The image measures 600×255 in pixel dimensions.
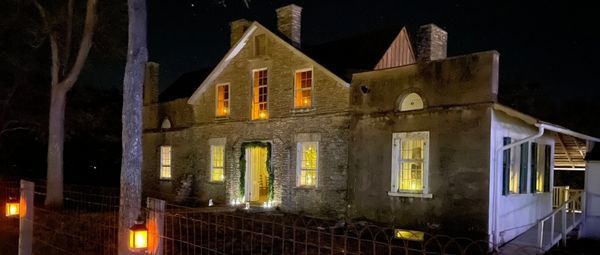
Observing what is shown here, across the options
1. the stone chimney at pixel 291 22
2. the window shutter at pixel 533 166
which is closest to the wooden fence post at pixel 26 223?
the stone chimney at pixel 291 22

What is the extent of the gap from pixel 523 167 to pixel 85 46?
613 inches

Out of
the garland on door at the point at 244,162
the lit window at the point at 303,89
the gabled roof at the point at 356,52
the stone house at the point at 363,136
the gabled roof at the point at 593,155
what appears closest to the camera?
the stone house at the point at 363,136

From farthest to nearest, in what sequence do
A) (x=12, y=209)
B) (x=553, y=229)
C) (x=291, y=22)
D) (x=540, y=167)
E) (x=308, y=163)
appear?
(x=291, y=22), (x=308, y=163), (x=540, y=167), (x=553, y=229), (x=12, y=209)

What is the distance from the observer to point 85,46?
765 inches

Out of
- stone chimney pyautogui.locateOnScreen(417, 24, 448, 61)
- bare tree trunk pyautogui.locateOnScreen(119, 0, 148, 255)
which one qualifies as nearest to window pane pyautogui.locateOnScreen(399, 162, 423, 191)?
stone chimney pyautogui.locateOnScreen(417, 24, 448, 61)

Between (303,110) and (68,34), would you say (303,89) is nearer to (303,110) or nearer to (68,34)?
(303,110)

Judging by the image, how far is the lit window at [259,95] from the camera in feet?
63.2

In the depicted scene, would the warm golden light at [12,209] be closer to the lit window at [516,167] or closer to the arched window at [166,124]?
the lit window at [516,167]

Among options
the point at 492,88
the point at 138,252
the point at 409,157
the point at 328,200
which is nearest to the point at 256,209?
the point at 328,200

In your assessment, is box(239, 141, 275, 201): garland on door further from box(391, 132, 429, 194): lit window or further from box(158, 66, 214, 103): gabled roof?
box(158, 66, 214, 103): gabled roof

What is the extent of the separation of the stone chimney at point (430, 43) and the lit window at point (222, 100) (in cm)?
793

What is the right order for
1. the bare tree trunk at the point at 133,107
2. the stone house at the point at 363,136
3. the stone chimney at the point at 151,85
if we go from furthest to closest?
1. the stone chimney at the point at 151,85
2. the stone house at the point at 363,136
3. the bare tree trunk at the point at 133,107

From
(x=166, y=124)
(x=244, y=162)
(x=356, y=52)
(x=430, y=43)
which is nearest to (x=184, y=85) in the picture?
(x=166, y=124)

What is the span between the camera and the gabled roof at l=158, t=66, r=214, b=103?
2651 centimetres
